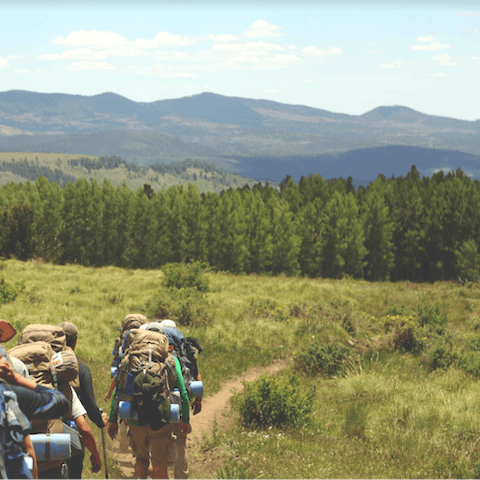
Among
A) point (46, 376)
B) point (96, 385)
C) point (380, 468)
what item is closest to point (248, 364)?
point (96, 385)

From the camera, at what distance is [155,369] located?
6188mm

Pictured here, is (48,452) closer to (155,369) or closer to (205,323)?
(155,369)

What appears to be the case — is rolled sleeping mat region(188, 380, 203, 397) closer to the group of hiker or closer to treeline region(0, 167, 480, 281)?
the group of hiker

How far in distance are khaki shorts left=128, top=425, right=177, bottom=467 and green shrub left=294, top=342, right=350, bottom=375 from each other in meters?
9.02

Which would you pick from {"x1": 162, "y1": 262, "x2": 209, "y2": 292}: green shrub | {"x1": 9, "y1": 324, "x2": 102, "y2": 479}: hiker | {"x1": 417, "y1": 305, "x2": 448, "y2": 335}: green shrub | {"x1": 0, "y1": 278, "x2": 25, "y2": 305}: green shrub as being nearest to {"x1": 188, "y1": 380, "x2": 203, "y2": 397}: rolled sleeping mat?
{"x1": 9, "y1": 324, "x2": 102, "y2": 479}: hiker

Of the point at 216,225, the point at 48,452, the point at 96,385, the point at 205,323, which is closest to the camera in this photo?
the point at 48,452

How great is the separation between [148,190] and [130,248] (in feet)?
63.1

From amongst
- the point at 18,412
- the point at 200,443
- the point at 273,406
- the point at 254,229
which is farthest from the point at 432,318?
the point at 254,229

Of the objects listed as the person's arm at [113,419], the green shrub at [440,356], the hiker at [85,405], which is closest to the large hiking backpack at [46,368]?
the hiker at [85,405]

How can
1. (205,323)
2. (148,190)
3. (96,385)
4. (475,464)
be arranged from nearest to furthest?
(475,464)
(96,385)
(205,323)
(148,190)

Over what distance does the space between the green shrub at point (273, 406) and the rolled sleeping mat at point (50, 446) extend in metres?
6.52

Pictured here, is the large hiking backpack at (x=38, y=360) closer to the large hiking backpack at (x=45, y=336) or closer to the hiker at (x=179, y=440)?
the large hiking backpack at (x=45, y=336)

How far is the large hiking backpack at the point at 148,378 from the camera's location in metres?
6.04

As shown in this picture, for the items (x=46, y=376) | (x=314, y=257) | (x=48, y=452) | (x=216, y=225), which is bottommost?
(x=314, y=257)
